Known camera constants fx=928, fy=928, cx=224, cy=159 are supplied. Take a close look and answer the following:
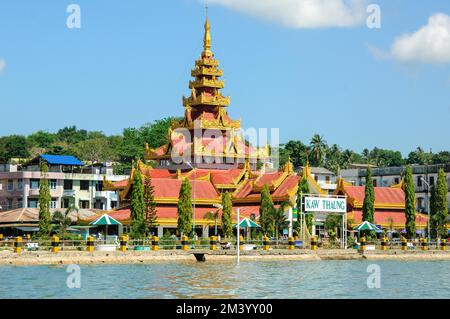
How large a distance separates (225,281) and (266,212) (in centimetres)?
3684

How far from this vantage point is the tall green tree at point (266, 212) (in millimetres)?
87125

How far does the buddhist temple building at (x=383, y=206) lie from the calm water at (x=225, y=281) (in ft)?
100

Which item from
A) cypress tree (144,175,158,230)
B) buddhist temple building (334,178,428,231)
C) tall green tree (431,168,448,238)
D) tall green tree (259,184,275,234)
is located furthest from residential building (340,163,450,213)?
cypress tree (144,175,158,230)

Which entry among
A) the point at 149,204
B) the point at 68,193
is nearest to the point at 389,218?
the point at 149,204

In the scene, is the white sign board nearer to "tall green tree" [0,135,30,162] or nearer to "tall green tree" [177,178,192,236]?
"tall green tree" [177,178,192,236]

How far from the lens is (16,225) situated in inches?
3784

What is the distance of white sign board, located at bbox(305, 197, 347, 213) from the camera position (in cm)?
7650

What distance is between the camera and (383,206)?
10038cm

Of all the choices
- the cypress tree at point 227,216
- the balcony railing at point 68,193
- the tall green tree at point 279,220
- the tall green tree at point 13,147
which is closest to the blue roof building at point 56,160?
the balcony railing at point 68,193

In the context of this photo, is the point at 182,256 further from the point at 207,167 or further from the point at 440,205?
the point at 207,167
